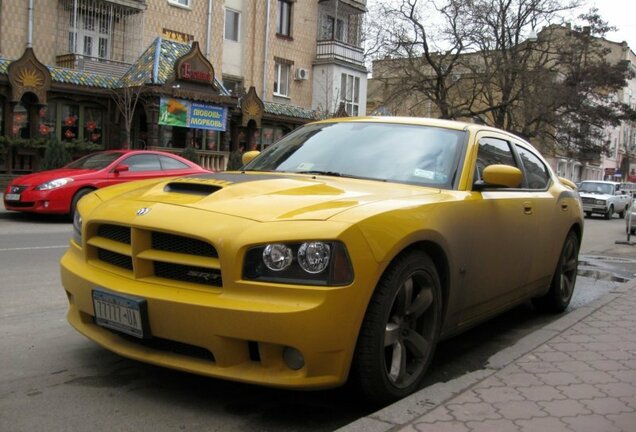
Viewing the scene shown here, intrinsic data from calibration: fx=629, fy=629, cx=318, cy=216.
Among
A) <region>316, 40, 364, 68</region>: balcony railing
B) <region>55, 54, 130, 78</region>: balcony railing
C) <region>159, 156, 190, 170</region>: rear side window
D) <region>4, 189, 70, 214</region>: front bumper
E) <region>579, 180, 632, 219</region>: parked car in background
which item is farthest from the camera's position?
<region>316, 40, 364, 68</region>: balcony railing

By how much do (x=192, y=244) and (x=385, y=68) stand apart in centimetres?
3166

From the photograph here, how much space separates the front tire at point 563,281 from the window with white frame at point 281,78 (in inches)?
959

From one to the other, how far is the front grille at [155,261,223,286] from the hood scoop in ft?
1.70

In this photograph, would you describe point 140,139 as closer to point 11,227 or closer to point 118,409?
point 11,227

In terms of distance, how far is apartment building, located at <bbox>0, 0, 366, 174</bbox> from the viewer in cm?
1938

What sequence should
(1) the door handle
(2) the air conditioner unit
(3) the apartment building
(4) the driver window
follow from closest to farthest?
(4) the driver window, (1) the door handle, (3) the apartment building, (2) the air conditioner unit

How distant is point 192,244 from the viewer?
312cm

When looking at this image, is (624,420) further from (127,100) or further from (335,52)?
(335,52)

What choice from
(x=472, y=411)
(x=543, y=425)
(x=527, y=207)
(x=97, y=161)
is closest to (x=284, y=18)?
(x=97, y=161)

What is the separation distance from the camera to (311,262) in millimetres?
2934

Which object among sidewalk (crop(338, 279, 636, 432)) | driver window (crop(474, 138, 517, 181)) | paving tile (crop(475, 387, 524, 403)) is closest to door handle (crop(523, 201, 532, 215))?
driver window (crop(474, 138, 517, 181))

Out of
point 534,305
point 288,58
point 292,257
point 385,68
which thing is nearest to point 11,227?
point 534,305

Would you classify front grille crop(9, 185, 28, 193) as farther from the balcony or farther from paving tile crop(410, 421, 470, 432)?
the balcony

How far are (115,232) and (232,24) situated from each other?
2550cm
